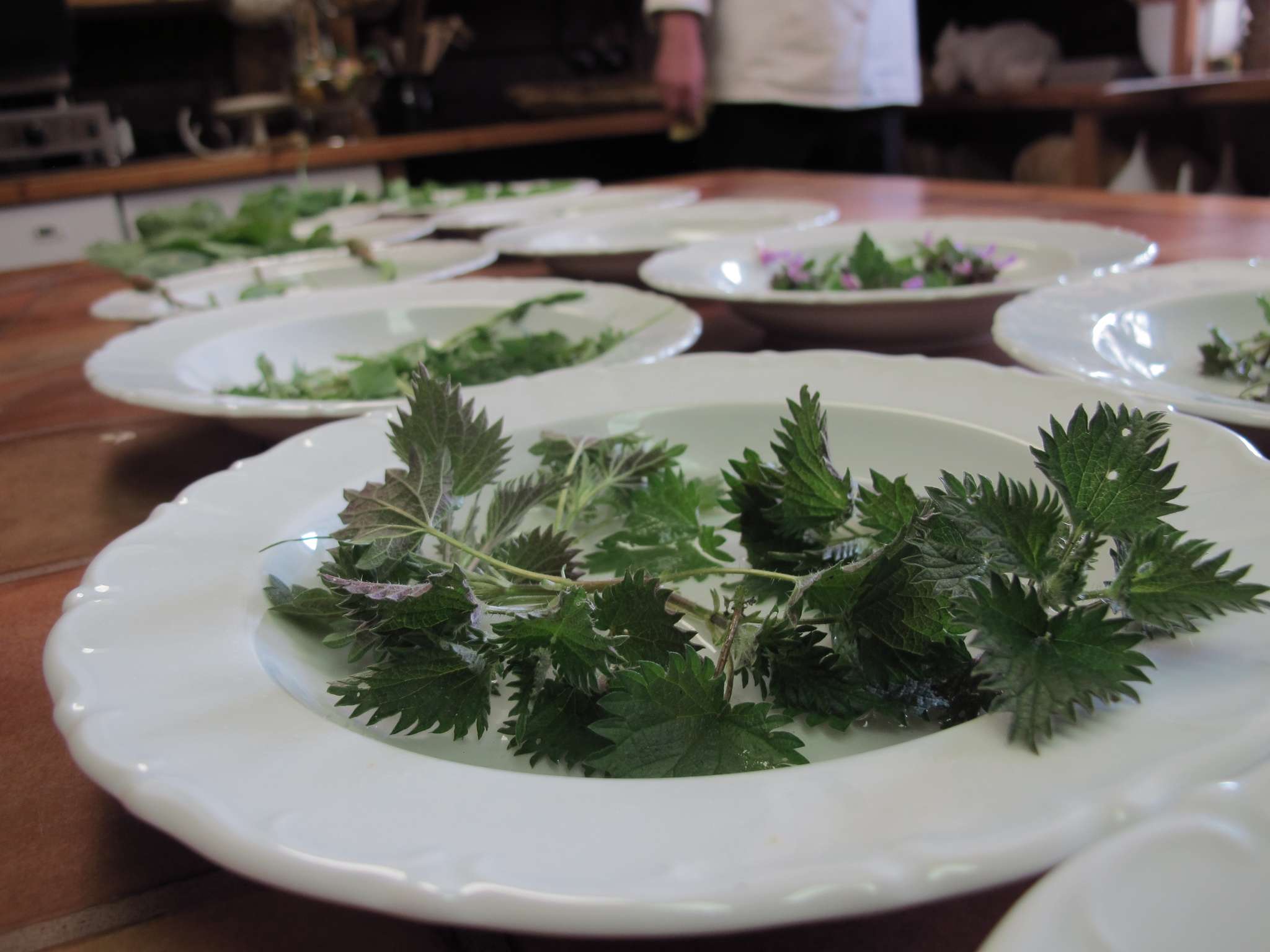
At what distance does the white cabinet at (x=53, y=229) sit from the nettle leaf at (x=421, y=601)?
11.3 feet

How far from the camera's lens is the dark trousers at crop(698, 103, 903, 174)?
2.58 meters

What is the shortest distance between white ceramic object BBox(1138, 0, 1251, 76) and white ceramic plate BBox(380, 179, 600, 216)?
239 cm

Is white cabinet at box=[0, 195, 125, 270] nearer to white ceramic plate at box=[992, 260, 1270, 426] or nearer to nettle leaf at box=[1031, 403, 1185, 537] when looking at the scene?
white ceramic plate at box=[992, 260, 1270, 426]

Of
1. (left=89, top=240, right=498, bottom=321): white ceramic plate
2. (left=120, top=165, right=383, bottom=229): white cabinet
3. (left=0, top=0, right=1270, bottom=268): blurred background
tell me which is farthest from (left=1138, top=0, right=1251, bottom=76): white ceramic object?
(left=89, top=240, right=498, bottom=321): white ceramic plate

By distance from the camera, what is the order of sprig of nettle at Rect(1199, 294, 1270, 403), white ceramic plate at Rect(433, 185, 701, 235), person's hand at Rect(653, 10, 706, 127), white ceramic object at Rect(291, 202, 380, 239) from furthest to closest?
person's hand at Rect(653, 10, 706, 127), white ceramic object at Rect(291, 202, 380, 239), white ceramic plate at Rect(433, 185, 701, 235), sprig of nettle at Rect(1199, 294, 1270, 403)

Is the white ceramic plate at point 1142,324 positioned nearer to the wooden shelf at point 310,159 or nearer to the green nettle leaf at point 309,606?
the green nettle leaf at point 309,606

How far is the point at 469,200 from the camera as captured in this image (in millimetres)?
1990

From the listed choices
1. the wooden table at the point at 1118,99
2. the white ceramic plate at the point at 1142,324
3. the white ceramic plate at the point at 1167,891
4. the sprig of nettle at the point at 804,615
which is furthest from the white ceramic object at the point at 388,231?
the wooden table at the point at 1118,99

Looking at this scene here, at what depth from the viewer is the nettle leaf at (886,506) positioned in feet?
1.38

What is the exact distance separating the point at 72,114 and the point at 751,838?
13.1ft

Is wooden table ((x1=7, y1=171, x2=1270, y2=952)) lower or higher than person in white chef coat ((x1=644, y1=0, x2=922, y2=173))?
lower

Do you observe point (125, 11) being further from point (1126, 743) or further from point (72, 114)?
point (1126, 743)

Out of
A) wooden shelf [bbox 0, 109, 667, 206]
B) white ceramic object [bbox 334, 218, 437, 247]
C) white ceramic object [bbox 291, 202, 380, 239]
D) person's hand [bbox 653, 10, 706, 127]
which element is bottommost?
white ceramic object [bbox 334, 218, 437, 247]

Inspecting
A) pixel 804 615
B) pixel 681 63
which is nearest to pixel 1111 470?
pixel 804 615
